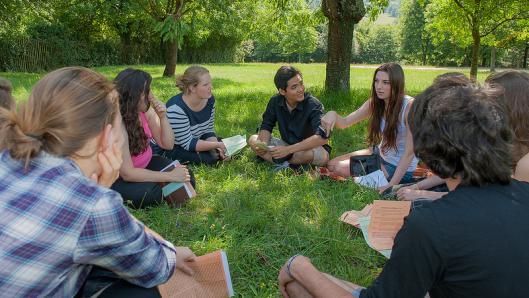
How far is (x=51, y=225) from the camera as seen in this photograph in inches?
54.2

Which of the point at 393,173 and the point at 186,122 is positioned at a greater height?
the point at 186,122

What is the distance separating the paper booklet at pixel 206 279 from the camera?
240cm

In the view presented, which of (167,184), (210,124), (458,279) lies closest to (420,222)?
(458,279)

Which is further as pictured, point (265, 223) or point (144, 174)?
point (144, 174)

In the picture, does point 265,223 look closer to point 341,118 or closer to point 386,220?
point 386,220

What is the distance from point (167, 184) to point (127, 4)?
43.9 feet

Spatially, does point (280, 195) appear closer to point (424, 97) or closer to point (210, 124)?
point (210, 124)

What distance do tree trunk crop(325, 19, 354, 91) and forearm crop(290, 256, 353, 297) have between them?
7013 mm

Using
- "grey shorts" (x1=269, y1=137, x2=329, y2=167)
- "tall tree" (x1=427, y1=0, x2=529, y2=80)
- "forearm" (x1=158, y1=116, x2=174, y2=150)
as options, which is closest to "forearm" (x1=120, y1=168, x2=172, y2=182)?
"forearm" (x1=158, y1=116, x2=174, y2=150)

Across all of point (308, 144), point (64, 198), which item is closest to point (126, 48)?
point (308, 144)

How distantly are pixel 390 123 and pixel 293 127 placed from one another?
1.13 meters

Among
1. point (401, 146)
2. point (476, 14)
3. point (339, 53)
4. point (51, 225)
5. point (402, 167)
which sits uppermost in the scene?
point (476, 14)

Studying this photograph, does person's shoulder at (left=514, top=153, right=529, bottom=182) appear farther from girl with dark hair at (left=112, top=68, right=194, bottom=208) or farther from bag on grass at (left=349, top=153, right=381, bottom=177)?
girl with dark hair at (left=112, top=68, right=194, bottom=208)

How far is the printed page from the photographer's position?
3.11m
